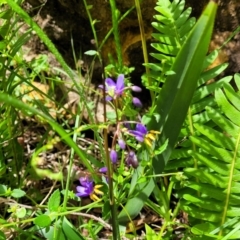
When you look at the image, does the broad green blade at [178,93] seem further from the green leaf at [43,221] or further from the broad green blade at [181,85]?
the green leaf at [43,221]

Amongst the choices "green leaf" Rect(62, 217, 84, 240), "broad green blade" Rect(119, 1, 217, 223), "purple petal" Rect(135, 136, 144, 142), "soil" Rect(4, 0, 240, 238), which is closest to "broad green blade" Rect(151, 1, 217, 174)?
"broad green blade" Rect(119, 1, 217, 223)

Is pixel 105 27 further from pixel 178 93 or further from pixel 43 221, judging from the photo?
pixel 43 221

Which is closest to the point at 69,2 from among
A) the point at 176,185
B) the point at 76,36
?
the point at 76,36

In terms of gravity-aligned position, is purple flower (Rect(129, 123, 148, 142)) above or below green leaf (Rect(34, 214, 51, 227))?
above

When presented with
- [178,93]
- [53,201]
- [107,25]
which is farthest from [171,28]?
[53,201]

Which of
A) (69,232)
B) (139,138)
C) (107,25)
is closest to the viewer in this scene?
(139,138)

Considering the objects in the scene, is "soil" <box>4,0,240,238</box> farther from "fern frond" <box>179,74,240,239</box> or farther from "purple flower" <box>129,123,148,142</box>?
"purple flower" <box>129,123,148,142</box>

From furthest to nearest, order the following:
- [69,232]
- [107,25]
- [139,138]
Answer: [107,25]
[69,232]
[139,138]

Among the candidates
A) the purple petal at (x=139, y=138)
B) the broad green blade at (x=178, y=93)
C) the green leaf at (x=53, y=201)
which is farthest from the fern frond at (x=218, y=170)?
the green leaf at (x=53, y=201)

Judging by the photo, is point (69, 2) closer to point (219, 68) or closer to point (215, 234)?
point (219, 68)
